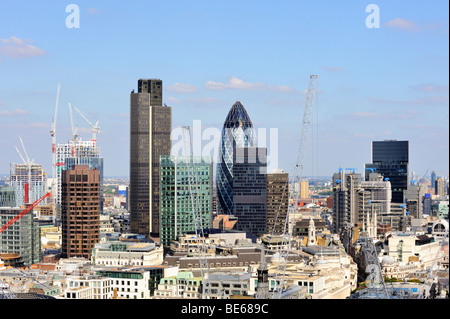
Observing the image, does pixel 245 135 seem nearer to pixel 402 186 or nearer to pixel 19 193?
pixel 402 186

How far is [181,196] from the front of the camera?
34969 mm

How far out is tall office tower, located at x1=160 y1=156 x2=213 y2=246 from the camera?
34.2 metres

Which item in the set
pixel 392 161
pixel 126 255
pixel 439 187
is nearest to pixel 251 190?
pixel 392 161

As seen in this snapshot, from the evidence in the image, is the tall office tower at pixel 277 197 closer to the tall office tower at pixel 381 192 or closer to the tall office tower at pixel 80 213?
the tall office tower at pixel 381 192

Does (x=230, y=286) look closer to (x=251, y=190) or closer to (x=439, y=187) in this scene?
(x=251, y=190)

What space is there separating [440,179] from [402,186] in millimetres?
4105

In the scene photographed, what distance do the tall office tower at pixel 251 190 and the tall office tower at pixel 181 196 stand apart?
715 centimetres

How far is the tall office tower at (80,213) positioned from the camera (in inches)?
1149

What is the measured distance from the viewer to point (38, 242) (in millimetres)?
30578

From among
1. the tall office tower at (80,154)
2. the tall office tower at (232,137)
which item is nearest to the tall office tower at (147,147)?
the tall office tower at (80,154)

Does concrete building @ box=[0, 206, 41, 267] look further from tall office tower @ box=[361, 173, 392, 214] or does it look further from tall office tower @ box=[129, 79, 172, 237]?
tall office tower @ box=[361, 173, 392, 214]

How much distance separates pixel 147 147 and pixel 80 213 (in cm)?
1931
